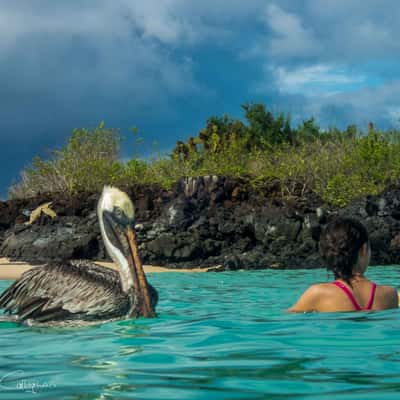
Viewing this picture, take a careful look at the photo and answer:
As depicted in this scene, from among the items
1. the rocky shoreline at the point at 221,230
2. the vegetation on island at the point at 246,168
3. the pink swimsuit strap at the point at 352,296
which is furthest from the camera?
the vegetation on island at the point at 246,168

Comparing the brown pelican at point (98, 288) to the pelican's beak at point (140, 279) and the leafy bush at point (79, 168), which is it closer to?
the pelican's beak at point (140, 279)

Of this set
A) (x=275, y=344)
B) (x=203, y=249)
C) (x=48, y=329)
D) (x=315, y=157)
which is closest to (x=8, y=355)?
(x=48, y=329)

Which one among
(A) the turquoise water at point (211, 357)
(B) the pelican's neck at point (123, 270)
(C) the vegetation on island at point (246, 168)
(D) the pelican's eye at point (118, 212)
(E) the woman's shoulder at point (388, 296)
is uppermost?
(C) the vegetation on island at point (246, 168)

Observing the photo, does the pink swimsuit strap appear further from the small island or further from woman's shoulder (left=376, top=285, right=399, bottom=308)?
the small island

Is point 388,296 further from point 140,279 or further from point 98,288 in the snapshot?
point 98,288

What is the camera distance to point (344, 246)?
5.62 m

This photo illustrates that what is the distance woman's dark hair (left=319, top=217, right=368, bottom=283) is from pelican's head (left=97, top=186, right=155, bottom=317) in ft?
5.66

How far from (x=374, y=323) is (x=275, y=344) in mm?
1070

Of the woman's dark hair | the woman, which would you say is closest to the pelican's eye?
the woman

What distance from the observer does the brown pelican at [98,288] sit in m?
6.35

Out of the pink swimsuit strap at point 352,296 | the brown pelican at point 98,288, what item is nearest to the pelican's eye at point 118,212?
the brown pelican at point 98,288

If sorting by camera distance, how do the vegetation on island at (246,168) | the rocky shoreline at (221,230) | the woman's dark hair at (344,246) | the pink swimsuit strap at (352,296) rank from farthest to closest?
the vegetation on island at (246,168) → the rocky shoreline at (221,230) → the pink swimsuit strap at (352,296) → the woman's dark hair at (344,246)

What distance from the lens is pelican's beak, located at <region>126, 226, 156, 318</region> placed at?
6.32 metres

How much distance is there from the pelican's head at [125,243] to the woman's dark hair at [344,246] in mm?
1724
